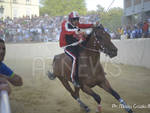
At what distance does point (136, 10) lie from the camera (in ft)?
53.7

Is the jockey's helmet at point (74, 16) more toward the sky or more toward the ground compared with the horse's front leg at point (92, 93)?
more toward the sky

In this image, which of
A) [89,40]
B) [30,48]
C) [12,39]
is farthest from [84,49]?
[12,39]

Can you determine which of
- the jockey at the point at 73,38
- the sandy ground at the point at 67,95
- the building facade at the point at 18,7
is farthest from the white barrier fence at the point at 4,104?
the building facade at the point at 18,7

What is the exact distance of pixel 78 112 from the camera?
5.45 meters

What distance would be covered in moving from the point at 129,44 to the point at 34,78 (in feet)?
18.2

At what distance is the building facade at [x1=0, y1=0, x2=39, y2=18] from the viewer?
44.9 meters

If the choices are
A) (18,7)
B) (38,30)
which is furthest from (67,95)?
(18,7)

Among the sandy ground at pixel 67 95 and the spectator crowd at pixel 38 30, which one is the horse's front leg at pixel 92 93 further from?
the spectator crowd at pixel 38 30

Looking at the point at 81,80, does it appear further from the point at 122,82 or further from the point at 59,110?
the point at 122,82

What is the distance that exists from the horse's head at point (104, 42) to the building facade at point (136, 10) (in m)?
9.58

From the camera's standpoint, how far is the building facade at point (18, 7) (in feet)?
147

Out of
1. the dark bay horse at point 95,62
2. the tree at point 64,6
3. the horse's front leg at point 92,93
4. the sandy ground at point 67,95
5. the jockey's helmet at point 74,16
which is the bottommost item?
the sandy ground at point 67,95

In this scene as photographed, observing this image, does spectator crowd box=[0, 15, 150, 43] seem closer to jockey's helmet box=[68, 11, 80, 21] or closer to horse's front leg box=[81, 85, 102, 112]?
jockey's helmet box=[68, 11, 80, 21]

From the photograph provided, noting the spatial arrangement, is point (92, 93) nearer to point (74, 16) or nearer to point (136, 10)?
point (74, 16)
